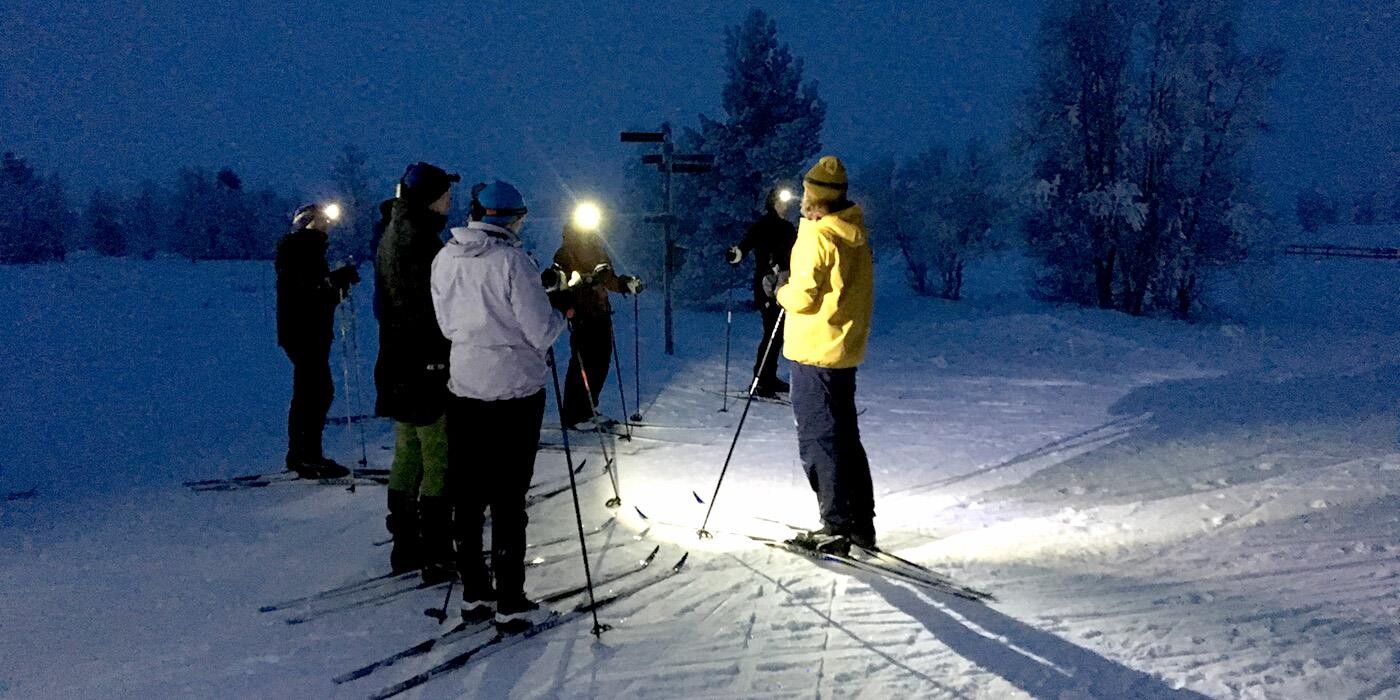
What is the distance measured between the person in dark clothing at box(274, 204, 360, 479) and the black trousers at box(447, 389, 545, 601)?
2874mm

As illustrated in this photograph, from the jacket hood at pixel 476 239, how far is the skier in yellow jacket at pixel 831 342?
181cm

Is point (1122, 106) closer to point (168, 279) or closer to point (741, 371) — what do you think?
point (741, 371)

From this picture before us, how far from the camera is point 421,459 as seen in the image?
443 cm

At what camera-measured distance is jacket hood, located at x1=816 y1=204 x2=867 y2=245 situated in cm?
459

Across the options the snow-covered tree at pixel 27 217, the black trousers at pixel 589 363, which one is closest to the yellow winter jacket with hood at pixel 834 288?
the black trousers at pixel 589 363

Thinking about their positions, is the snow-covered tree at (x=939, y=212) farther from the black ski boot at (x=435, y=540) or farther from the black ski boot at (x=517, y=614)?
the black ski boot at (x=517, y=614)

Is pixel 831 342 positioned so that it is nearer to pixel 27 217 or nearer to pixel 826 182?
pixel 826 182

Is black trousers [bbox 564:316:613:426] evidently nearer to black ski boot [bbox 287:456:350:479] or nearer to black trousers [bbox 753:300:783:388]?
black trousers [bbox 753:300:783:388]

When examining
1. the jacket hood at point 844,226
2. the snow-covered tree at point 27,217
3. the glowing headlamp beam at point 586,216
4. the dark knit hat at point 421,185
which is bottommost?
the jacket hood at point 844,226

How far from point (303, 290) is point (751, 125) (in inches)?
686

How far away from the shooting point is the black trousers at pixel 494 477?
3779 millimetres

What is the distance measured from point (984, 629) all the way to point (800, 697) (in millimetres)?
1065

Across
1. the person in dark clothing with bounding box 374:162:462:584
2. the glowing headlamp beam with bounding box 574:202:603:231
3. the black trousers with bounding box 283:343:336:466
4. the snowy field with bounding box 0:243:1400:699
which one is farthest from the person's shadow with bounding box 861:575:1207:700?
the glowing headlamp beam with bounding box 574:202:603:231

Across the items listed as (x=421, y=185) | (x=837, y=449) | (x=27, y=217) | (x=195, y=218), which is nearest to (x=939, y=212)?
(x=837, y=449)
